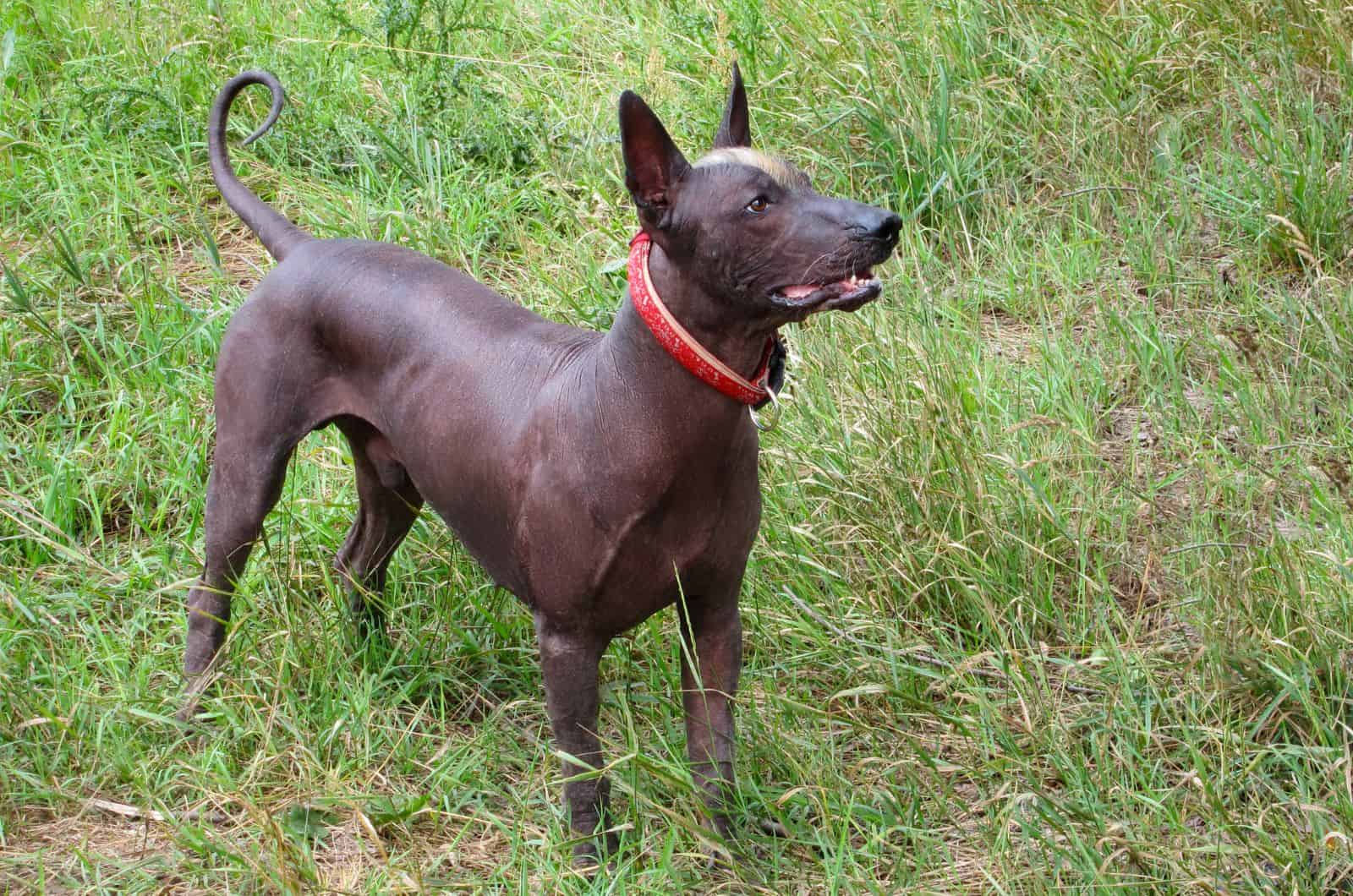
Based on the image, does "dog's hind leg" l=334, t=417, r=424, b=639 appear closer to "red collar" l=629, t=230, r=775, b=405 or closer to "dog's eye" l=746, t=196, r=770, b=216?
"red collar" l=629, t=230, r=775, b=405

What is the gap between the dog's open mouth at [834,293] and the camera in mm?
2510

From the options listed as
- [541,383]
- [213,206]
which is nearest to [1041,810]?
[541,383]

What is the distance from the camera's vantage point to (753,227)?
2.57m

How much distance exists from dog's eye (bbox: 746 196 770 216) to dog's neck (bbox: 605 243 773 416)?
0.16 metres

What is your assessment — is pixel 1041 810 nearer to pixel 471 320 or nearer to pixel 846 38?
pixel 471 320

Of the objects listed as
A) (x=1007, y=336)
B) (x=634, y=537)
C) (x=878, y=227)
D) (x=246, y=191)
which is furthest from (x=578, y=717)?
(x=1007, y=336)

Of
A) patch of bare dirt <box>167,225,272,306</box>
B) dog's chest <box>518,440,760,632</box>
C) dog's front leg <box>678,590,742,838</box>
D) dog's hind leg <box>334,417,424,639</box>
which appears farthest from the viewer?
patch of bare dirt <box>167,225,272,306</box>

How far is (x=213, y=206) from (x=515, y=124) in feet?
3.94

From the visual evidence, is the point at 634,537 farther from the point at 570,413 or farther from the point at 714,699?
the point at 714,699

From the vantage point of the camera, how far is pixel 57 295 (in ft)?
16.3

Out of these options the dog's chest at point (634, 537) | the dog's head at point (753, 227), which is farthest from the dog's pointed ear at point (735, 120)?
the dog's chest at point (634, 537)

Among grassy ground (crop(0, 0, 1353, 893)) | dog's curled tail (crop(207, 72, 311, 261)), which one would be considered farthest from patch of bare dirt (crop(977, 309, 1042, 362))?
dog's curled tail (crop(207, 72, 311, 261))

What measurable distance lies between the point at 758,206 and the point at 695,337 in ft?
0.85

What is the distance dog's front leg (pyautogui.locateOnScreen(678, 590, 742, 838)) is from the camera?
3.02 metres
